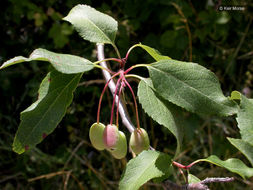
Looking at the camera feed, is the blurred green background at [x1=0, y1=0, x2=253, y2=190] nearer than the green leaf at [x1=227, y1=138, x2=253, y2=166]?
No

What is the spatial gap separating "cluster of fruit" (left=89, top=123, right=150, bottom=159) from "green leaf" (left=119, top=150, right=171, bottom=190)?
0.9 inches

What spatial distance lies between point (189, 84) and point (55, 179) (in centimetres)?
140

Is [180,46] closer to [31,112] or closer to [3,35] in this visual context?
[3,35]

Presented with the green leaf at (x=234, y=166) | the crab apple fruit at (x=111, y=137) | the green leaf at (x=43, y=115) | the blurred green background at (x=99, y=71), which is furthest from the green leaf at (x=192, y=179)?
the blurred green background at (x=99, y=71)

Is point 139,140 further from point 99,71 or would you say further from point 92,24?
point 99,71

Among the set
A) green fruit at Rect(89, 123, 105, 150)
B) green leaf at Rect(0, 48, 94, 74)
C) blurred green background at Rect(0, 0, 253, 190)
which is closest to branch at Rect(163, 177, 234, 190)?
green fruit at Rect(89, 123, 105, 150)

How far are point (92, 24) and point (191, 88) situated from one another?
0.86ft

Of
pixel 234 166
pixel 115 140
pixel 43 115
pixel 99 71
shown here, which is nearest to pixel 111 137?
pixel 115 140

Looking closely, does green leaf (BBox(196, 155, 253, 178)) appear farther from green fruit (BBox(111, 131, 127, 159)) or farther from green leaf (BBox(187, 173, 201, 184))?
green fruit (BBox(111, 131, 127, 159))

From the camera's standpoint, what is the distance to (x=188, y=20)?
5.53 feet

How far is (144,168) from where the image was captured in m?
0.58

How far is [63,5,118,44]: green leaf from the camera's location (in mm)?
684

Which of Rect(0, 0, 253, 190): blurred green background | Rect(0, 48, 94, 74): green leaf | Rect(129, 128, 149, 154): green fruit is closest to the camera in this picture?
Rect(0, 48, 94, 74): green leaf

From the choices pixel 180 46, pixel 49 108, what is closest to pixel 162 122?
pixel 49 108
